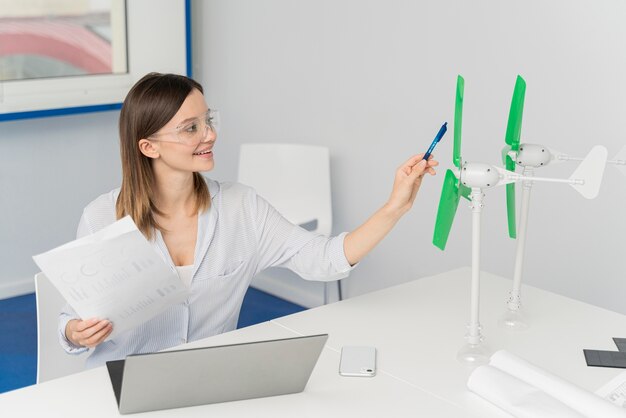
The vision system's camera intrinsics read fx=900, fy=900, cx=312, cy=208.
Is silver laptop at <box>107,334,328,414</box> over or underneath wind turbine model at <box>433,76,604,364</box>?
underneath

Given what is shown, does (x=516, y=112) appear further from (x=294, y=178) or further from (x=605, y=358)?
(x=294, y=178)

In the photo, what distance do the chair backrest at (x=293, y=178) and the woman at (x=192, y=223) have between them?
1440mm

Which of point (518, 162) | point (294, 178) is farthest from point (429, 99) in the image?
point (518, 162)

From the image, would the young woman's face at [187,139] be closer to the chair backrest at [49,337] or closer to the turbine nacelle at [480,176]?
the chair backrest at [49,337]

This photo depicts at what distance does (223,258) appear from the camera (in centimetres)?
237

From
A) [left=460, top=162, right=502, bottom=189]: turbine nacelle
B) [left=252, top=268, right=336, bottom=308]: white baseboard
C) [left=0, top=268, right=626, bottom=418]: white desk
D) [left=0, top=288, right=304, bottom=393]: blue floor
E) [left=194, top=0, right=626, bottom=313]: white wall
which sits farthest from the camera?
[left=252, top=268, right=336, bottom=308]: white baseboard

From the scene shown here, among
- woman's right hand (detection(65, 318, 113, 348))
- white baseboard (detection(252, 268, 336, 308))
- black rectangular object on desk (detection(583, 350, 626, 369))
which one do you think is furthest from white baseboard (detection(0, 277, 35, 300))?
black rectangular object on desk (detection(583, 350, 626, 369))

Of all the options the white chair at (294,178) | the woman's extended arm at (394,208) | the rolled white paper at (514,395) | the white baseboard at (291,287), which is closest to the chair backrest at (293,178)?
the white chair at (294,178)

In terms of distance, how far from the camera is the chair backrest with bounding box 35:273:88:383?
7.27ft

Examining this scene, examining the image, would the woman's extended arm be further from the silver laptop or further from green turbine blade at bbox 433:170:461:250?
the silver laptop

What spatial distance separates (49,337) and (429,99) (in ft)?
6.52

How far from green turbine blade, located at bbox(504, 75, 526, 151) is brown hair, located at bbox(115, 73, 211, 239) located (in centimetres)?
80

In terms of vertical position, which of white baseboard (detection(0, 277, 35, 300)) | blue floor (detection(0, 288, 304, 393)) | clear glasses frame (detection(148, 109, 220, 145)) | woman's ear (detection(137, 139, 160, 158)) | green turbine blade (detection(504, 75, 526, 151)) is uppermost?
green turbine blade (detection(504, 75, 526, 151))

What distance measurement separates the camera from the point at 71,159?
4.60 m
